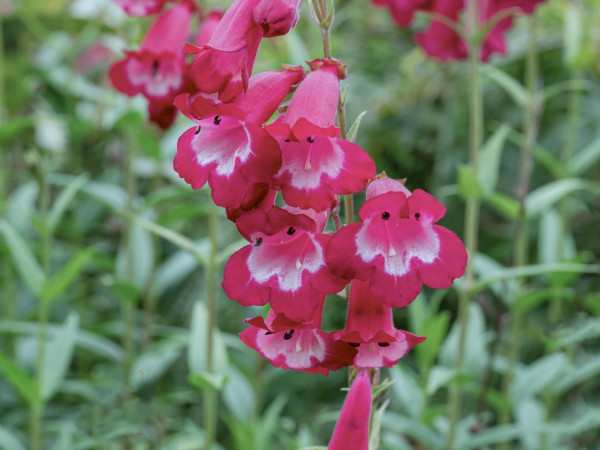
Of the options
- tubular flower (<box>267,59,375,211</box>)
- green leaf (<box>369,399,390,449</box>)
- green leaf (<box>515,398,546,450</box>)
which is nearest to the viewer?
tubular flower (<box>267,59,375,211</box>)

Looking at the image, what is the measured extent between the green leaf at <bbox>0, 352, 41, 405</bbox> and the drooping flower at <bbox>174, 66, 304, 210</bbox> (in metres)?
0.66

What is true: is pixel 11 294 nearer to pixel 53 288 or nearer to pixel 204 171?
pixel 53 288

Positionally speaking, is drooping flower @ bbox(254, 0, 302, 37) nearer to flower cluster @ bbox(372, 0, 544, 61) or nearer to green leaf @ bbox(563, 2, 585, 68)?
flower cluster @ bbox(372, 0, 544, 61)

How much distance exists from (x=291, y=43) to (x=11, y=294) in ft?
2.88

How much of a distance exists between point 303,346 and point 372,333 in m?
0.06

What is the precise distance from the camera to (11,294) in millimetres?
1594

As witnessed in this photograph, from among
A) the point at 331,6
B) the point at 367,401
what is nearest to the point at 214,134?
the point at 331,6

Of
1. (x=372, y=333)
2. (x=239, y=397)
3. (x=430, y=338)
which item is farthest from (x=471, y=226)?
(x=372, y=333)

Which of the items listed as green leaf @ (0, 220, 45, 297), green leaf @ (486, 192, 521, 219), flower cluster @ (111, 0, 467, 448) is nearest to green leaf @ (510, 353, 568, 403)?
green leaf @ (486, 192, 521, 219)

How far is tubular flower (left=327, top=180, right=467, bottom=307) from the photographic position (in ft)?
1.78

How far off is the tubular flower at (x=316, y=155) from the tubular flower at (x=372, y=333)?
9cm

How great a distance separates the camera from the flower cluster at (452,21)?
4.36 feet

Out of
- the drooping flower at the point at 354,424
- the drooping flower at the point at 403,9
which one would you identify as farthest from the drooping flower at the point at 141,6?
the drooping flower at the point at 354,424

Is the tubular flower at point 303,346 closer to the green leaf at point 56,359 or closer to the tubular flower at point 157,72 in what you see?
the tubular flower at point 157,72
